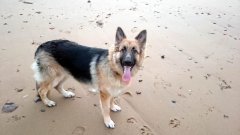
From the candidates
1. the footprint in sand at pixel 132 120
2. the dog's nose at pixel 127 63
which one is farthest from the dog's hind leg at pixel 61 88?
the dog's nose at pixel 127 63

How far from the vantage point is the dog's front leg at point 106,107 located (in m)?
3.88

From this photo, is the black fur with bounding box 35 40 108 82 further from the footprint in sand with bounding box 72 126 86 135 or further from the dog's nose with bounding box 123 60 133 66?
the footprint in sand with bounding box 72 126 86 135

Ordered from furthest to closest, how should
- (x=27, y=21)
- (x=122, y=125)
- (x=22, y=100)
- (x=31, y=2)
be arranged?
(x=31, y=2) → (x=27, y=21) → (x=22, y=100) → (x=122, y=125)

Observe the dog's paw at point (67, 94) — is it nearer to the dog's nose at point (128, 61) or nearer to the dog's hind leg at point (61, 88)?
the dog's hind leg at point (61, 88)

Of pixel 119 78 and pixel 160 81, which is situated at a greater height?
pixel 119 78

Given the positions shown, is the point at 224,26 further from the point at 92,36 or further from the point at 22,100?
the point at 22,100

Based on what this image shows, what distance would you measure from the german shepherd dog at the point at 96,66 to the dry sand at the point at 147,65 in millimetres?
383

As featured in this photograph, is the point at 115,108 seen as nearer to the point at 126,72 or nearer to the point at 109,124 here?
the point at 109,124

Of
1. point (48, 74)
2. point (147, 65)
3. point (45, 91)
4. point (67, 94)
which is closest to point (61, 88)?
point (67, 94)

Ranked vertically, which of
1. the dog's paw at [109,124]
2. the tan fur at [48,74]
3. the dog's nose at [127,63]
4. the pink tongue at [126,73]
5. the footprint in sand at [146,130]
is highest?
the dog's nose at [127,63]

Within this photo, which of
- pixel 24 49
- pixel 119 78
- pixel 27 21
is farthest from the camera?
pixel 27 21

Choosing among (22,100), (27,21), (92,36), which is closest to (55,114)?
(22,100)

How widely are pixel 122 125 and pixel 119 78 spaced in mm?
822

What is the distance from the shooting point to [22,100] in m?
4.38
